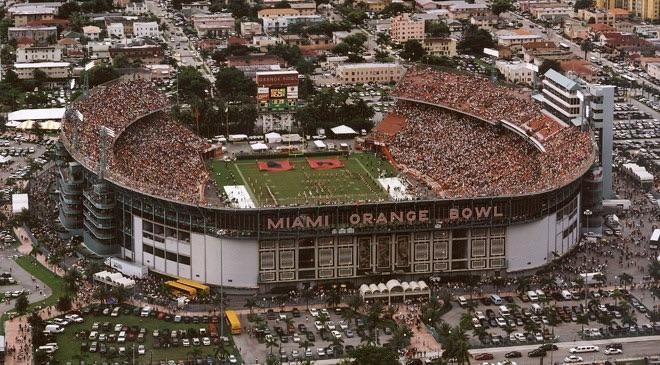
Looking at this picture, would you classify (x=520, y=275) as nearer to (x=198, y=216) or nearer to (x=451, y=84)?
(x=198, y=216)

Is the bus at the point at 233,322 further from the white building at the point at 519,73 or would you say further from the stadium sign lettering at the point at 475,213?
the white building at the point at 519,73

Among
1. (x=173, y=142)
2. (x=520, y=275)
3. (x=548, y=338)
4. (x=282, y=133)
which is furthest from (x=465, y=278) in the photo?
(x=282, y=133)

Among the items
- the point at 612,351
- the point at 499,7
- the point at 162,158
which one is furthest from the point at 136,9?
the point at 612,351

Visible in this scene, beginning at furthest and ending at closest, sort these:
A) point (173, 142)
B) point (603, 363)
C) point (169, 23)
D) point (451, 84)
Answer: point (169, 23) → point (451, 84) → point (173, 142) → point (603, 363)

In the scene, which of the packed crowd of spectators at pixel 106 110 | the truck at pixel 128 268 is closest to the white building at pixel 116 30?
the packed crowd of spectators at pixel 106 110

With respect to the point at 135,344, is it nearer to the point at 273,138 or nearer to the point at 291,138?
the point at 273,138

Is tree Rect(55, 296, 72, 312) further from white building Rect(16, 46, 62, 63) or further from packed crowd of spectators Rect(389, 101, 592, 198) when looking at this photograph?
white building Rect(16, 46, 62, 63)

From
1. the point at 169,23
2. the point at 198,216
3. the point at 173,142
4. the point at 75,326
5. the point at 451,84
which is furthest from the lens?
the point at 169,23
